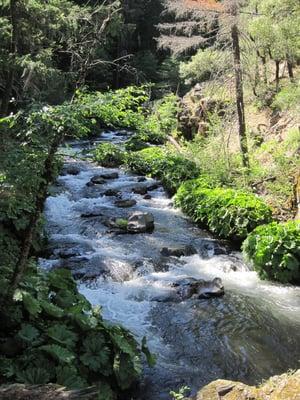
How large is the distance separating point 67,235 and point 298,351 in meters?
6.70

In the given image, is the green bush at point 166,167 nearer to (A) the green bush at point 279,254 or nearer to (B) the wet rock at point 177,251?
(B) the wet rock at point 177,251

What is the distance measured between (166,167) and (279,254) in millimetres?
8537

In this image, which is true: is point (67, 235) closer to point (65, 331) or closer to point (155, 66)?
point (65, 331)

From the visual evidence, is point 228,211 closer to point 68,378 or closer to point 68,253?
point 68,253

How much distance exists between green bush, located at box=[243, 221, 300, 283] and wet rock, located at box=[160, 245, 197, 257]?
1580 millimetres

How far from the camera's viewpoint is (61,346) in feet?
16.4

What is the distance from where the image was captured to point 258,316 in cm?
762

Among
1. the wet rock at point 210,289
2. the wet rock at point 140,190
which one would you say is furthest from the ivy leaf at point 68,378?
the wet rock at point 140,190

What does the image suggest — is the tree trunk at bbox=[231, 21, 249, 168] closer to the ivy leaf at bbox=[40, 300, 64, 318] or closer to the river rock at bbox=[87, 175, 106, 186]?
the river rock at bbox=[87, 175, 106, 186]

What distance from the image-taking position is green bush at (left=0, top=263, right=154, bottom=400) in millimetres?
4625

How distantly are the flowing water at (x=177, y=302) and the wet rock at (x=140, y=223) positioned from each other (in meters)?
0.20

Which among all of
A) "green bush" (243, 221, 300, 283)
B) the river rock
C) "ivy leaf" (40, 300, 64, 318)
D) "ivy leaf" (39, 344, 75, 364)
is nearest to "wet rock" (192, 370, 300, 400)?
"ivy leaf" (39, 344, 75, 364)

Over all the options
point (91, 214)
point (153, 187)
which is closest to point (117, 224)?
point (91, 214)

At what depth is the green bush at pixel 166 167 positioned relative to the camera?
15.6m
